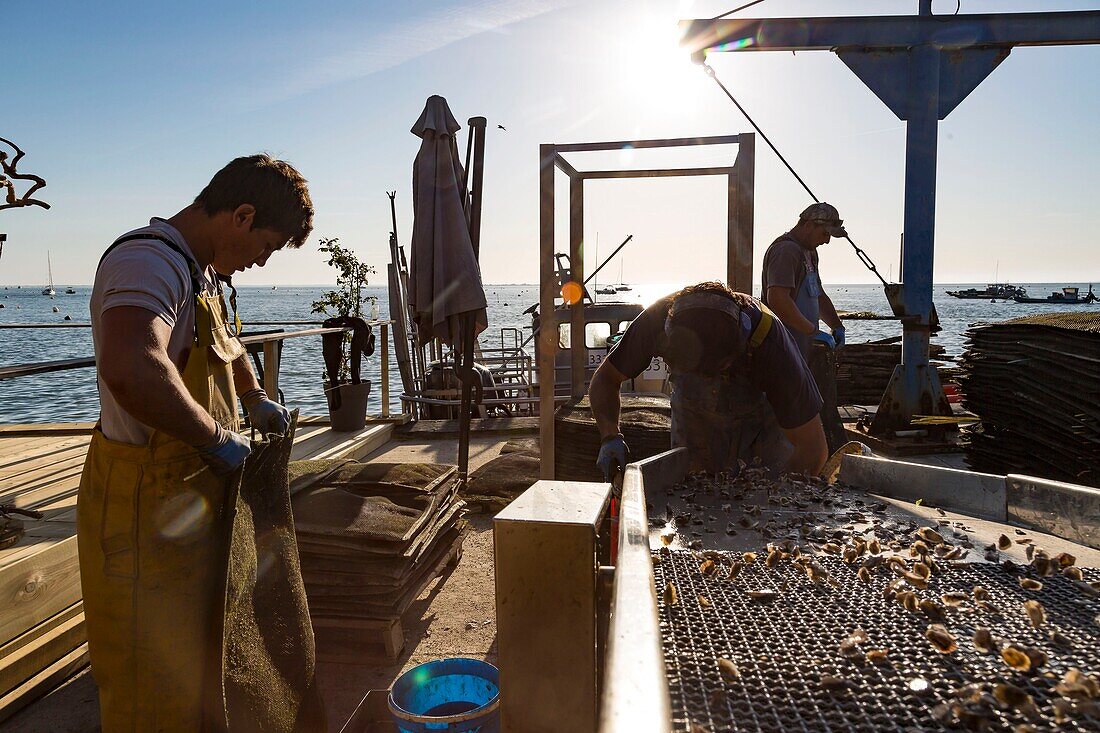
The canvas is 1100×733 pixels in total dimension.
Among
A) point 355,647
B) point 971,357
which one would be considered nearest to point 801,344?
point 971,357

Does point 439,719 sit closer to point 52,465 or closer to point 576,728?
point 576,728

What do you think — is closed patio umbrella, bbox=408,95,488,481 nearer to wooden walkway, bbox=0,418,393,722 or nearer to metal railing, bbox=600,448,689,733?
wooden walkway, bbox=0,418,393,722

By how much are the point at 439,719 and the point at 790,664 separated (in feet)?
4.73

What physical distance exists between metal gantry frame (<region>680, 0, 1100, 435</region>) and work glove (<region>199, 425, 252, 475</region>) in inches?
219

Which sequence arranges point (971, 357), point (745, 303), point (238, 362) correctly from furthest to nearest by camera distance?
point (971, 357) < point (745, 303) < point (238, 362)

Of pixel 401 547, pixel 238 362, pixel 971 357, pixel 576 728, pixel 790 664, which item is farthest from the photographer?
pixel 971 357

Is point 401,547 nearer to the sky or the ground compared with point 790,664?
nearer to the ground

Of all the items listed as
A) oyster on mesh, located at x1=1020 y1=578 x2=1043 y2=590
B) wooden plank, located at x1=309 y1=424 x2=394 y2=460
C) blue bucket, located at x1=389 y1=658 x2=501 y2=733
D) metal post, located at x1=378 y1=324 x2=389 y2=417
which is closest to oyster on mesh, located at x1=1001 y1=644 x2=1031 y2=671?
oyster on mesh, located at x1=1020 y1=578 x2=1043 y2=590

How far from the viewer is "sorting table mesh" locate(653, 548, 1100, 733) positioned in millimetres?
966

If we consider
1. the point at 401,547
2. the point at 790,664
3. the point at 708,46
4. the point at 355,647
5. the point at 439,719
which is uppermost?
the point at 708,46

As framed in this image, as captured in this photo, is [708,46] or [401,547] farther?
[708,46]

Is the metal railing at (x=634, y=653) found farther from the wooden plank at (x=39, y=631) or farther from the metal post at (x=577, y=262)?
the metal post at (x=577, y=262)

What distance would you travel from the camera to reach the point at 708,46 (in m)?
6.03

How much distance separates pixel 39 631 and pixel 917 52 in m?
7.64
